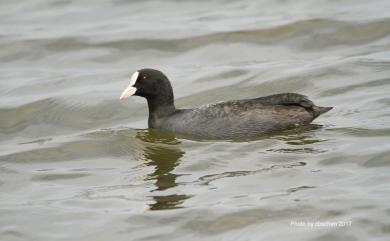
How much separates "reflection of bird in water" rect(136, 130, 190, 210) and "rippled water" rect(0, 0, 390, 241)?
0.06ft

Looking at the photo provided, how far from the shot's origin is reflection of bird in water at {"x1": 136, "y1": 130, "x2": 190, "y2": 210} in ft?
23.5

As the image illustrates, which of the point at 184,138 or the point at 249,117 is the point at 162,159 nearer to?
the point at 184,138

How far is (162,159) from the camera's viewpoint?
849 cm

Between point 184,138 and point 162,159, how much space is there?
1.80 feet

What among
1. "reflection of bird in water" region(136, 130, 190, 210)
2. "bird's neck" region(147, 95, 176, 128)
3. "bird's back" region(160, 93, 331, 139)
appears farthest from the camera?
"bird's neck" region(147, 95, 176, 128)

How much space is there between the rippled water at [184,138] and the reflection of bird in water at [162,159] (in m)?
0.02

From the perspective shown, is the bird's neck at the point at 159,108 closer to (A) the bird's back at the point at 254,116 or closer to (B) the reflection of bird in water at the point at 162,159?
(B) the reflection of bird in water at the point at 162,159

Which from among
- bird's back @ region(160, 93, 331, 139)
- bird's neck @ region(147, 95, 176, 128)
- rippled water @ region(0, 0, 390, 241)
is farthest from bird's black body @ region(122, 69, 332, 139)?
bird's neck @ region(147, 95, 176, 128)

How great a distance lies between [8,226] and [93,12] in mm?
8061

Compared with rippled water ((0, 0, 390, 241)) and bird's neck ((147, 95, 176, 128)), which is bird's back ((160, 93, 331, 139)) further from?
bird's neck ((147, 95, 176, 128))

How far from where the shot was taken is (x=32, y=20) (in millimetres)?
14484

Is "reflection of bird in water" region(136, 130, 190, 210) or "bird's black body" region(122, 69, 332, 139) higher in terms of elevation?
"bird's black body" region(122, 69, 332, 139)

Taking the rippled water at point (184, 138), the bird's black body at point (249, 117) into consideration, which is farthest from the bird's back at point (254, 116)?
the rippled water at point (184, 138)

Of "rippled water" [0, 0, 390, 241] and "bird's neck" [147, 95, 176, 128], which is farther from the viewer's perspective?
"bird's neck" [147, 95, 176, 128]
